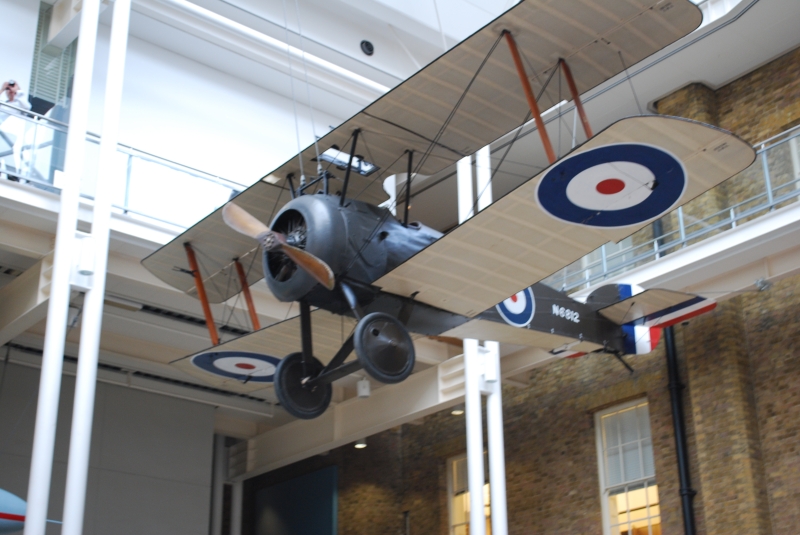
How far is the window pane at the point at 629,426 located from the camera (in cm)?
1413

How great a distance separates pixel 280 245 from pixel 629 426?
825 centimetres

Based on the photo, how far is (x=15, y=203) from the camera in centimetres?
1064

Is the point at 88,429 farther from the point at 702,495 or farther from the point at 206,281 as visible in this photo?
the point at 702,495

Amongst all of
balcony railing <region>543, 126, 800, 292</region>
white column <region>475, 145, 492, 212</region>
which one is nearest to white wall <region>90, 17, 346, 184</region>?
white column <region>475, 145, 492, 212</region>

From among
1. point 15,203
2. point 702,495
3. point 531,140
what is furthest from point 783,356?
point 15,203

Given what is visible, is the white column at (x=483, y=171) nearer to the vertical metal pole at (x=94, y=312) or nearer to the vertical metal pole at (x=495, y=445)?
the vertical metal pole at (x=495, y=445)

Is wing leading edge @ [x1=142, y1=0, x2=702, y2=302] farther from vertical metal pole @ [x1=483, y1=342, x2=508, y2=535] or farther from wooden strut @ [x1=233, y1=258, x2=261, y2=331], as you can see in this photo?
vertical metal pole @ [x1=483, y1=342, x2=508, y2=535]

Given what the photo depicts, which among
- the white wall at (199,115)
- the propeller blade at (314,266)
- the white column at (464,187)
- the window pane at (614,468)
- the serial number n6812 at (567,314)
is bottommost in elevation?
the window pane at (614,468)

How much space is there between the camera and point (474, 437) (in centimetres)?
1220

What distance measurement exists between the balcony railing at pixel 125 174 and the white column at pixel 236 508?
748cm

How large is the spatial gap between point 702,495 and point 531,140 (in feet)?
21.0

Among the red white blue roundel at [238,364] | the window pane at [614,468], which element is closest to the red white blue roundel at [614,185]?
the red white blue roundel at [238,364]

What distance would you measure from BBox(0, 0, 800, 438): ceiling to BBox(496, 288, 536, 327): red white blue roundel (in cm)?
225

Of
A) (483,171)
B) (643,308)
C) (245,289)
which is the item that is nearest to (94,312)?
(245,289)
